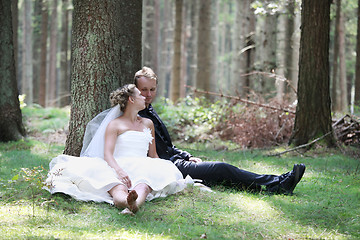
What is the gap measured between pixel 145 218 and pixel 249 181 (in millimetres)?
1766

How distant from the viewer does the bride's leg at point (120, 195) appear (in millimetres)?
4168

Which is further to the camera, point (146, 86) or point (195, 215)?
point (146, 86)

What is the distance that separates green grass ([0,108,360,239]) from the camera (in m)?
3.57

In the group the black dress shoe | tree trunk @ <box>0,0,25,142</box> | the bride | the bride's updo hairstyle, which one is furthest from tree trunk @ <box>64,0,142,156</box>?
tree trunk @ <box>0,0,25,142</box>

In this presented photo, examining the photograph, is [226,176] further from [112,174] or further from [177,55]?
[177,55]

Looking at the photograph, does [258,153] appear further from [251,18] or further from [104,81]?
[251,18]

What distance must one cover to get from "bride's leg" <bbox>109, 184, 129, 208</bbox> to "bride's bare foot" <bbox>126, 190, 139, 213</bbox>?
0.43 feet

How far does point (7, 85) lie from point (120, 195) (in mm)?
6064

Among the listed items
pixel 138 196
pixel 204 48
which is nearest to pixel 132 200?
pixel 138 196

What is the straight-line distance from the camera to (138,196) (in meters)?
4.29

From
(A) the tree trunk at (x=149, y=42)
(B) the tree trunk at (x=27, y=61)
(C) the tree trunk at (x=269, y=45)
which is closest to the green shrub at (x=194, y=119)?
(C) the tree trunk at (x=269, y=45)

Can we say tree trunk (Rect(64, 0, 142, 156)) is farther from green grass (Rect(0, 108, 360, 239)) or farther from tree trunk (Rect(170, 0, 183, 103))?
tree trunk (Rect(170, 0, 183, 103))

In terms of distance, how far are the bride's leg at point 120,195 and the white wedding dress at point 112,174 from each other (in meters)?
0.06

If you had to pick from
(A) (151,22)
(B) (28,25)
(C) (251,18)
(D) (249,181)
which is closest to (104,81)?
(D) (249,181)
